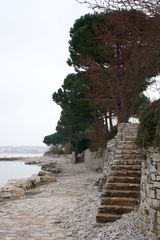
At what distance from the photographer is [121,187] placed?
402 inches

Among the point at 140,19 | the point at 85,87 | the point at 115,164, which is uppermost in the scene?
the point at 85,87

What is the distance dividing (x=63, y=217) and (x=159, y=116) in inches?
194

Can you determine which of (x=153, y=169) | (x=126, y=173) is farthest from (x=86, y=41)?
(x=153, y=169)

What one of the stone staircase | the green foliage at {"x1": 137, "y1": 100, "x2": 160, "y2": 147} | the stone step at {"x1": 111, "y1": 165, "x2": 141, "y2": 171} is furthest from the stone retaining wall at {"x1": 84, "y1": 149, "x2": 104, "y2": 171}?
the green foliage at {"x1": 137, "y1": 100, "x2": 160, "y2": 147}

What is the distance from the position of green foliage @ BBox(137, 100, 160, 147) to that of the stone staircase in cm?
187

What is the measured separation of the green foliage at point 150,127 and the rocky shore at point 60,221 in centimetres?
176

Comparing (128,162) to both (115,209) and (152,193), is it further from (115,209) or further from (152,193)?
(152,193)

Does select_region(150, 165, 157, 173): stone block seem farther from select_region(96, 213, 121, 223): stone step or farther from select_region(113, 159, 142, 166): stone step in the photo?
select_region(113, 159, 142, 166): stone step

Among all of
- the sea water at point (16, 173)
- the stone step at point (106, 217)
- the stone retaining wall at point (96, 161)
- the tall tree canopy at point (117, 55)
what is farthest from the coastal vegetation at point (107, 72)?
the sea water at point (16, 173)

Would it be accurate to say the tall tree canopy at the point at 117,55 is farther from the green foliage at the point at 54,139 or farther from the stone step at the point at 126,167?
the green foliage at the point at 54,139

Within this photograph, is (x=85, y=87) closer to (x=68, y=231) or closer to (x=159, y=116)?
(x=68, y=231)

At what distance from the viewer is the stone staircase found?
9633 millimetres

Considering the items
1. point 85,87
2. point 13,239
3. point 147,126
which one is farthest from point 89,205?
point 85,87

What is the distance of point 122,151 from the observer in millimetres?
11828
